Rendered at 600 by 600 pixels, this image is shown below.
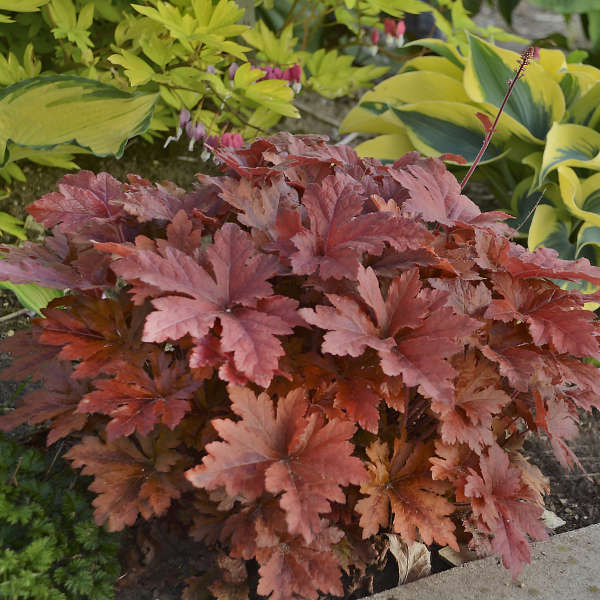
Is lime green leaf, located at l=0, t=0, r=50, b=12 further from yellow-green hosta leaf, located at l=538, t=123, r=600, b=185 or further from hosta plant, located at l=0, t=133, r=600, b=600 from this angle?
yellow-green hosta leaf, located at l=538, t=123, r=600, b=185

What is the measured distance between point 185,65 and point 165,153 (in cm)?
65

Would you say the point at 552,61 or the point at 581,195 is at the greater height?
the point at 552,61

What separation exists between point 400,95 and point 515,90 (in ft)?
1.40

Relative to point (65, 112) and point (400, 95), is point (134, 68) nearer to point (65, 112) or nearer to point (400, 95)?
point (65, 112)

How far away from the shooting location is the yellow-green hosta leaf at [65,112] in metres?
1.85

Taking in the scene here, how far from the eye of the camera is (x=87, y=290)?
1.20 meters

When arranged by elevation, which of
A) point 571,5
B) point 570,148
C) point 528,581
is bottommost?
point 528,581

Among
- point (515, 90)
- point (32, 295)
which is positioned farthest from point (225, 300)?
point (515, 90)

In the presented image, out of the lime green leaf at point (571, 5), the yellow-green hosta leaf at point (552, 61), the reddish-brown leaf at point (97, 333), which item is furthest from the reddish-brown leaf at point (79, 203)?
the lime green leaf at point (571, 5)

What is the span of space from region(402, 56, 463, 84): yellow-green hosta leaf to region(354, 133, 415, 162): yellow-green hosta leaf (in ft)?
→ 1.18

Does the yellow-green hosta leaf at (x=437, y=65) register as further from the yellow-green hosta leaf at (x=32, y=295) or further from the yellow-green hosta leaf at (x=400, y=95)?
the yellow-green hosta leaf at (x=32, y=295)

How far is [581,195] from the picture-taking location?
2287 mm

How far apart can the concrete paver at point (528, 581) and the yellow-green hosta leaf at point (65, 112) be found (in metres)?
1.32

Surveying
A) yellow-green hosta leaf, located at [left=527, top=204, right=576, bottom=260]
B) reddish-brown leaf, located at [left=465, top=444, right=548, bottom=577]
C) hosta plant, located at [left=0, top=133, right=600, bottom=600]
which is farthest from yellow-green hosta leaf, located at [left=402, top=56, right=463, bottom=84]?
reddish-brown leaf, located at [left=465, top=444, right=548, bottom=577]
